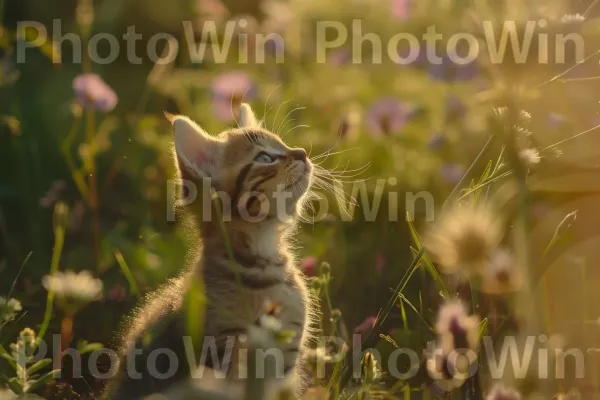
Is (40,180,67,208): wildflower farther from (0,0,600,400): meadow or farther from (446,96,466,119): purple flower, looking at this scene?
(446,96,466,119): purple flower

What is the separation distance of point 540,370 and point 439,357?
0.28 metres

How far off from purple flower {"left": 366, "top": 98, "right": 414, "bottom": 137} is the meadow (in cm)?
1

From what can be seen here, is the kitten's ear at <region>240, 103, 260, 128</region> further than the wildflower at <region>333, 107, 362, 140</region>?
No

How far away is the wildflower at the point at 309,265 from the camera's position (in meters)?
3.08

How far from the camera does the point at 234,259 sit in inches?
97.8

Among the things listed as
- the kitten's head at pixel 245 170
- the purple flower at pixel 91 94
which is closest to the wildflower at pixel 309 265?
the kitten's head at pixel 245 170

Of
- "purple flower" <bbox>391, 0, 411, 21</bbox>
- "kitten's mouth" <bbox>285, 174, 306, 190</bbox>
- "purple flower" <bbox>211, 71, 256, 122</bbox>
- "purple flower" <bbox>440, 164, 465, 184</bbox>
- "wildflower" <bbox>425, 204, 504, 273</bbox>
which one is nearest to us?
"wildflower" <bbox>425, 204, 504, 273</bbox>

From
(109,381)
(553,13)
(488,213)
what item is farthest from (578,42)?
(109,381)

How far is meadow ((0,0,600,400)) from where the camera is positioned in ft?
5.82

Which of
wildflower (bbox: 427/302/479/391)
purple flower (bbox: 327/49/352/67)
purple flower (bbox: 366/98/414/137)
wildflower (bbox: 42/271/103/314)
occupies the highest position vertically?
purple flower (bbox: 327/49/352/67)

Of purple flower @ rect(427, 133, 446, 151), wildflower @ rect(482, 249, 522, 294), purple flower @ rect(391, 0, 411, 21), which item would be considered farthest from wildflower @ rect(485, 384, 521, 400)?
purple flower @ rect(391, 0, 411, 21)

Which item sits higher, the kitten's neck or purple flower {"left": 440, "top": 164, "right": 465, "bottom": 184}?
purple flower {"left": 440, "top": 164, "right": 465, "bottom": 184}

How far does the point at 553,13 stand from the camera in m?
1.86

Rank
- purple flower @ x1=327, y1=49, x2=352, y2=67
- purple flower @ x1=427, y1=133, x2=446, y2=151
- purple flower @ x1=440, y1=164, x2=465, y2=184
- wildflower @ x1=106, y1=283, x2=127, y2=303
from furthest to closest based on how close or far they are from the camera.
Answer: purple flower @ x1=327, y1=49, x2=352, y2=67, purple flower @ x1=427, y1=133, x2=446, y2=151, purple flower @ x1=440, y1=164, x2=465, y2=184, wildflower @ x1=106, y1=283, x2=127, y2=303
